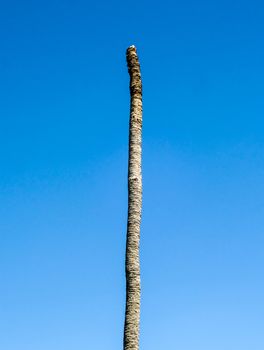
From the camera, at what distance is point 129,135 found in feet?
61.7

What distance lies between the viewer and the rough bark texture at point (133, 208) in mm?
16141

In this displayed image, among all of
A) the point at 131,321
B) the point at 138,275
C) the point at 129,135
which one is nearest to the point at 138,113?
the point at 129,135

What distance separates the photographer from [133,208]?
57.2 ft

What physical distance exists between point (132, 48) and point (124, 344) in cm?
897

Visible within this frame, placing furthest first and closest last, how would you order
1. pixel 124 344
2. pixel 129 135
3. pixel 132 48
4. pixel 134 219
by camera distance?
pixel 132 48, pixel 129 135, pixel 134 219, pixel 124 344

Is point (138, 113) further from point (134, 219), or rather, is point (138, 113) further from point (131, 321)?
point (131, 321)

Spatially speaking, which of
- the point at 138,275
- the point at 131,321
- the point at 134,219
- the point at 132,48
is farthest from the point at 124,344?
the point at 132,48

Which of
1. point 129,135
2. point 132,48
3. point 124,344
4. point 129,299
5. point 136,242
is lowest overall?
point 124,344

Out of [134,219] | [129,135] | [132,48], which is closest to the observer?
[134,219]

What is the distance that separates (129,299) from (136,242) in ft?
4.92

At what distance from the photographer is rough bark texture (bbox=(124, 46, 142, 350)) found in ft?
53.0

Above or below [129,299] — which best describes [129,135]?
above

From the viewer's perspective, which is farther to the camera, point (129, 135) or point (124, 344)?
point (129, 135)

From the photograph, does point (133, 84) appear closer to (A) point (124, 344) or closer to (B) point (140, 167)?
(B) point (140, 167)
